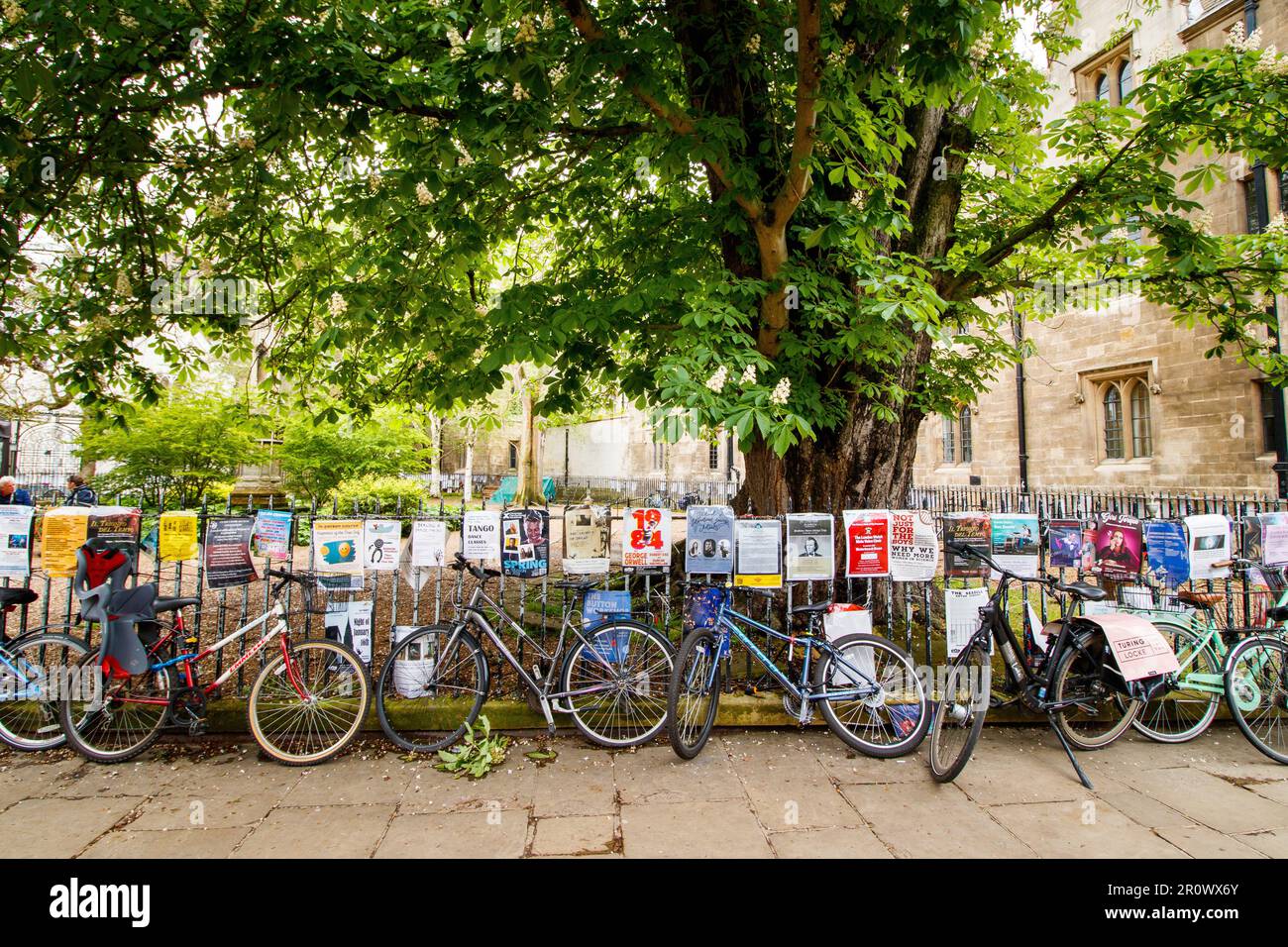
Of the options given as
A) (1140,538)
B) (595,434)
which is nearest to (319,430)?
(1140,538)

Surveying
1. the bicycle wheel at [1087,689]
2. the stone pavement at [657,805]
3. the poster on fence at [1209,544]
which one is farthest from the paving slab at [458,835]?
the poster on fence at [1209,544]

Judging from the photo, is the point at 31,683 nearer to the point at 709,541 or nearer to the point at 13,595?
the point at 13,595

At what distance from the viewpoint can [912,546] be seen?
485 cm

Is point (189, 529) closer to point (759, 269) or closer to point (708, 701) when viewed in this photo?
point (708, 701)

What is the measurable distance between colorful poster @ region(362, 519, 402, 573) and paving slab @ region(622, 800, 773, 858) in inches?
96.3

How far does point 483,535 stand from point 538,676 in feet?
3.64

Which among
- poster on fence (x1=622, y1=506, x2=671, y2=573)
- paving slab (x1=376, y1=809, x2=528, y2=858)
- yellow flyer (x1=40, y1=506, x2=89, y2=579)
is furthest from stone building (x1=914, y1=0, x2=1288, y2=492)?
yellow flyer (x1=40, y1=506, x2=89, y2=579)

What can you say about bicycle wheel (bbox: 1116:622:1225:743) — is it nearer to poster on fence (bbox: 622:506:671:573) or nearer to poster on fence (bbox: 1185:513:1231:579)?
poster on fence (bbox: 1185:513:1231:579)

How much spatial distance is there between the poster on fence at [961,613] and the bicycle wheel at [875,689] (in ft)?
1.82

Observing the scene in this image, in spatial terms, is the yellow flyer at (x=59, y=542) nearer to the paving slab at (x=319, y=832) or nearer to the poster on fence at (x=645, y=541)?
the paving slab at (x=319, y=832)

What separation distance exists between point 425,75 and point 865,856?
625 centimetres

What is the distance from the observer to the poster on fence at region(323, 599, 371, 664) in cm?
455

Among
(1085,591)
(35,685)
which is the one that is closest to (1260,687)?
(1085,591)

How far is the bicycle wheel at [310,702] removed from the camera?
408 cm
